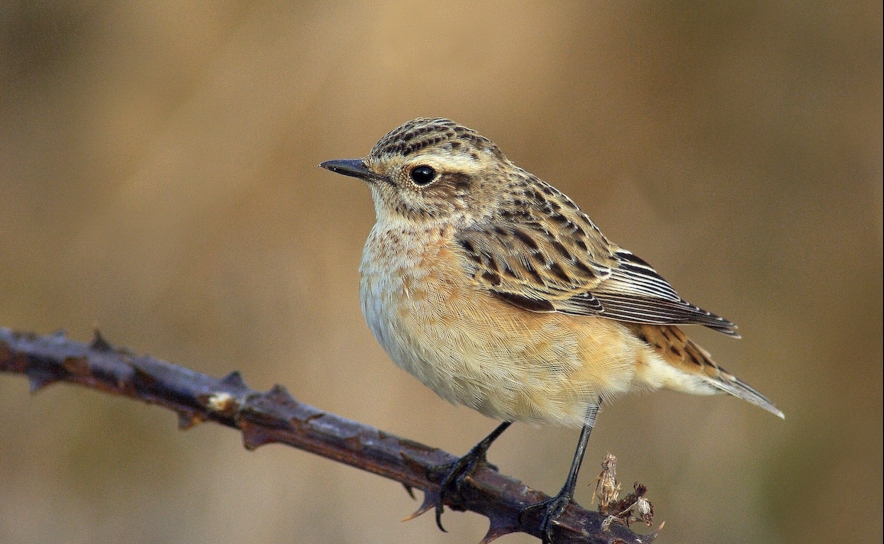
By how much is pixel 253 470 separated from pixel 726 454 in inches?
175

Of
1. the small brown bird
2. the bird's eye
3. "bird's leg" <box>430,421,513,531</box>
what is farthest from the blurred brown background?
the bird's eye

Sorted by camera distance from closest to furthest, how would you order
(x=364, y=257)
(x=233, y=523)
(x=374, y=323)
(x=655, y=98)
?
(x=374, y=323) < (x=364, y=257) < (x=233, y=523) < (x=655, y=98)

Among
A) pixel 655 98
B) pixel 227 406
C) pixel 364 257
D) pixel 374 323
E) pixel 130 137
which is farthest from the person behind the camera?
pixel 655 98

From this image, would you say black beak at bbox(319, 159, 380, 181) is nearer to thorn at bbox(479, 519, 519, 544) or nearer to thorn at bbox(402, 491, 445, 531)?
thorn at bbox(402, 491, 445, 531)

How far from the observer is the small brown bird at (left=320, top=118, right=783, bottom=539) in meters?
4.68

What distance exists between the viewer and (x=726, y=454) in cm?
789

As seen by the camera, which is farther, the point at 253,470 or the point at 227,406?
the point at 253,470

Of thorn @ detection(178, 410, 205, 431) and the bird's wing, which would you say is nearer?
thorn @ detection(178, 410, 205, 431)

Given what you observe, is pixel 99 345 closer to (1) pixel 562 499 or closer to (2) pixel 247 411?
(2) pixel 247 411

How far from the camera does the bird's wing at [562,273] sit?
195 inches

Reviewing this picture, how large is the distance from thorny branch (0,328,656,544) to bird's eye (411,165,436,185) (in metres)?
1.70

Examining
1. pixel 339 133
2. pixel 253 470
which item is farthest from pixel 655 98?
pixel 253 470

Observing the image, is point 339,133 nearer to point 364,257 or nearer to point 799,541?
point 364,257

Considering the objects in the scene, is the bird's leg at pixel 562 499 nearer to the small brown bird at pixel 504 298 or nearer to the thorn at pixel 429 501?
the small brown bird at pixel 504 298
